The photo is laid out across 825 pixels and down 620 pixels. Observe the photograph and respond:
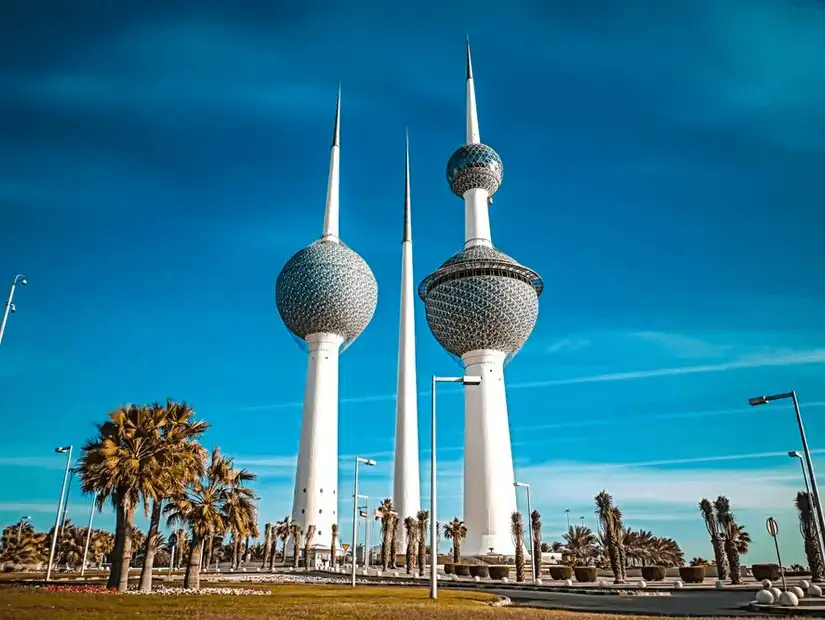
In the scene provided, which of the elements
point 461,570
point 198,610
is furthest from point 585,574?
point 198,610

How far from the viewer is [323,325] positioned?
95375 millimetres

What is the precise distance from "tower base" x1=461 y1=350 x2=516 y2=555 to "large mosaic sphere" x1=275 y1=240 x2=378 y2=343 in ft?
69.0

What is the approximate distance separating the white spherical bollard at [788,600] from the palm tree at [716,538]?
28.6 metres

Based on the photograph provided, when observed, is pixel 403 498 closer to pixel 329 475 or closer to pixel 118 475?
pixel 329 475

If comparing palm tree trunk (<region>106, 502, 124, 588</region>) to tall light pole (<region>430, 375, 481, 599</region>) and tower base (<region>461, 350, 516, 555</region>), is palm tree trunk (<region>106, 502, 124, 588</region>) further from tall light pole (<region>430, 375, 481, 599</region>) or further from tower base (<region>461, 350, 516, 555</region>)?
tower base (<region>461, 350, 516, 555</region>)

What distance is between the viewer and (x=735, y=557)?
45.5 metres

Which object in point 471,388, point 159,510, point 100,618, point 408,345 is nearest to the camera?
point 100,618

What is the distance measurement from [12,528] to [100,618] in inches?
3255

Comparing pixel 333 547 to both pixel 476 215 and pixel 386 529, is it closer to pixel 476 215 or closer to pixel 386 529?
pixel 386 529

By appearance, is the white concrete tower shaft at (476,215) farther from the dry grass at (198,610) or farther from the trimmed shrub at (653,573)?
the dry grass at (198,610)

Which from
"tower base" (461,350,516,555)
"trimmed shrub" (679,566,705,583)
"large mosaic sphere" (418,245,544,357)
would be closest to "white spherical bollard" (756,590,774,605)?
"trimmed shrub" (679,566,705,583)

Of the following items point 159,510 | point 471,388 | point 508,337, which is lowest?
point 159,510

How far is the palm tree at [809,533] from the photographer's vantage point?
47.6 metres

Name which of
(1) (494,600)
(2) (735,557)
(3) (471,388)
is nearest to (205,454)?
(1) (494,600)
